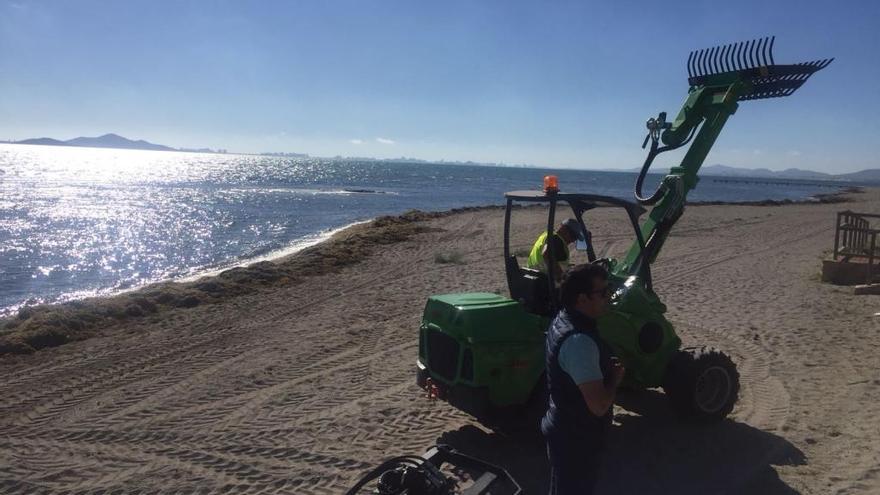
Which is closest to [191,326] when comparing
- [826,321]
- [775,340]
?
[775,340]

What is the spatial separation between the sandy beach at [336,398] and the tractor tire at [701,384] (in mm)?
197

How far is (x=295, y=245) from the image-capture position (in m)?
25.1

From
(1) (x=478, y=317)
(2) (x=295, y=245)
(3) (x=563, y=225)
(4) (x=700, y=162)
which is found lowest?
(2) (x=295, y=245)

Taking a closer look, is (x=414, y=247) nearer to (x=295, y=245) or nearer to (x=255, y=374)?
(x=295, y=245)

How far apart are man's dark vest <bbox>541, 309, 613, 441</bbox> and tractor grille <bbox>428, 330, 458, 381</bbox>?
1.97m

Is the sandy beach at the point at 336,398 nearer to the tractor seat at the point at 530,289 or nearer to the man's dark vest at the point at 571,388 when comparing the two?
the tractor seat at the point at 530,289

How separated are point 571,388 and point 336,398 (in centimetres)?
423

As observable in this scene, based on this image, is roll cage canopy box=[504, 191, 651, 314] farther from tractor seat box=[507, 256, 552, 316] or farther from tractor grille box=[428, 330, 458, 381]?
tractor grille box=[428, 330, 458, 381]

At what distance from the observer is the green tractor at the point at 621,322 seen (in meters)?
5.05

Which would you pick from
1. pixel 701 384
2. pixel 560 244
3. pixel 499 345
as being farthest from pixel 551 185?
pixel 701 384

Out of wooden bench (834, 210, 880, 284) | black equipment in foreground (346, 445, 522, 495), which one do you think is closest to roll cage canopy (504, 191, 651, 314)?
black equipment in foreground (346, 445, 522, 495)

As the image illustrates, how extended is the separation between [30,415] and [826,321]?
10363 mm

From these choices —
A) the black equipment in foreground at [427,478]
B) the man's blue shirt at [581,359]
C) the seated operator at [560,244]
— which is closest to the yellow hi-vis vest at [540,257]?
the seated operator at [560,244]

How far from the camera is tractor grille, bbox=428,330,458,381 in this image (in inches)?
204
